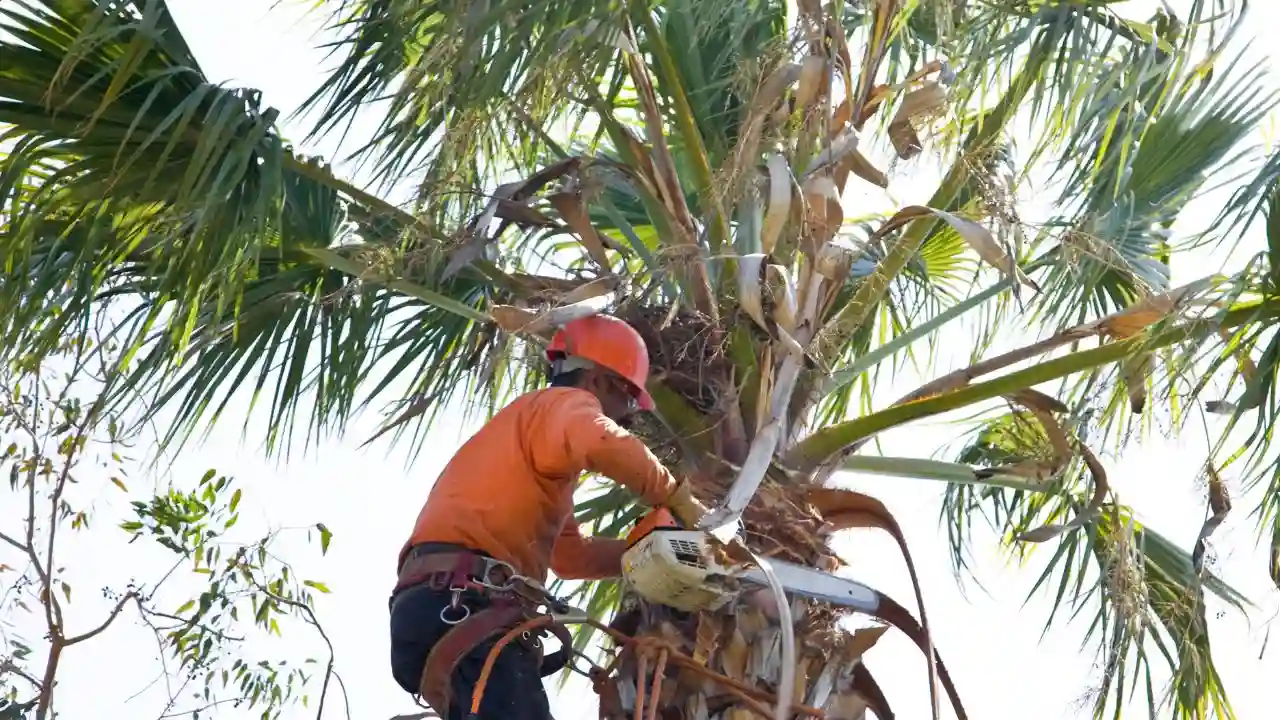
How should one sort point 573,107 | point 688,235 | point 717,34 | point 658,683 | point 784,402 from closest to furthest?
point 658,683
point 784,402
point 688,235
point 573,107
point 717,34

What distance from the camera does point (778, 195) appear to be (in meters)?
4.80

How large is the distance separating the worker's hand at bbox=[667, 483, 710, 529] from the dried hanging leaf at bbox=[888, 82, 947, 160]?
1404 millimetres

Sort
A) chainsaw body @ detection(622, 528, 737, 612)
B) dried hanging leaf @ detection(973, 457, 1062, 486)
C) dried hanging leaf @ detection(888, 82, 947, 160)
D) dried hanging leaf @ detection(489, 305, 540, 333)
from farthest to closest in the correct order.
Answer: dried hanging leaf @ detection(973, 457, 1062, 486), dried hanging leaf @ detection(888, 82, 947, 160), dried hanging leaf @ detection(489, 305, 540, 333), chainsaw body @ detection(622, 528, 737, 612)

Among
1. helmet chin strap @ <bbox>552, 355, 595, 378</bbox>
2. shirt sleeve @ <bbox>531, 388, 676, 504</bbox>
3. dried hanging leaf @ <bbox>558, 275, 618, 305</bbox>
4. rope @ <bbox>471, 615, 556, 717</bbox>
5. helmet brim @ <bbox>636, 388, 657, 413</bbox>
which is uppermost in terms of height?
dried hanging leaf @ <bbox>558, 275, 618, 305</bbox>

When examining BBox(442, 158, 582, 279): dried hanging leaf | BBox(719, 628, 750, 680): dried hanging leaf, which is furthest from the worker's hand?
BBox(442, 158, 582, 279): dried hanging leaf

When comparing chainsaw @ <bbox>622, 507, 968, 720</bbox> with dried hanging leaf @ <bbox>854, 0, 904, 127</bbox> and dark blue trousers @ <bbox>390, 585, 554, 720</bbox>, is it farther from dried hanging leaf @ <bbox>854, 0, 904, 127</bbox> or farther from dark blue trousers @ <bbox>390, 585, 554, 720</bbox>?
dried hanging leaf @ <bbox>854, 0, 904, 127</bbox>

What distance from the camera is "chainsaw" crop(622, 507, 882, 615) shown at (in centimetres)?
432

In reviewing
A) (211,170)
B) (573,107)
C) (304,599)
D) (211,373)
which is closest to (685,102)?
(573,107)

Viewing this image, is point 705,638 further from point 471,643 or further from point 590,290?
point 590,290

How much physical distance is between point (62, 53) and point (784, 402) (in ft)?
7.71

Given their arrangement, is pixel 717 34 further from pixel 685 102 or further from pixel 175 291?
pixel 175 291

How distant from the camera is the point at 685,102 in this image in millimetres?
5531

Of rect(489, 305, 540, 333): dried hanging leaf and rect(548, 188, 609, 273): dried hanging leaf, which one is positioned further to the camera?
rect(548, 188, 609, 273): dried hanging leaf

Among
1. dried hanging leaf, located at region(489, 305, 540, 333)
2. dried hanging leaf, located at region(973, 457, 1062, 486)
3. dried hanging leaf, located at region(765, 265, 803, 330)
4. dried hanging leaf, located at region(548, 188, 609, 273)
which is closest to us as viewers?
dried hanging leaf, located at region(765, 265, 803, 330)
